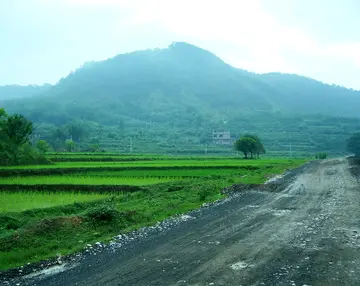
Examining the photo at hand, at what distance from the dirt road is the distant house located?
530 ft

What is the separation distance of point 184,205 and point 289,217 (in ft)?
22.2

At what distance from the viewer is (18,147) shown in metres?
53.1

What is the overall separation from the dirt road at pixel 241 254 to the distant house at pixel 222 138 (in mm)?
161492

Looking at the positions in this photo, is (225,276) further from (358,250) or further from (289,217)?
(289,217)

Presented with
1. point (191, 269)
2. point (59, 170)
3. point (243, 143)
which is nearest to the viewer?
point (191, 269)

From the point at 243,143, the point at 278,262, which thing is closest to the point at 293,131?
the point at 243,143

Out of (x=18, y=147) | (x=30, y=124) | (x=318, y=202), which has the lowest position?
(x=318, y=202)

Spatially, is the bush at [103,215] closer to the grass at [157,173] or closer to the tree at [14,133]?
the grass at [157,173]

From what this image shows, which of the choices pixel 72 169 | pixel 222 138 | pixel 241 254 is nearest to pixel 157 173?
pixel 72 169

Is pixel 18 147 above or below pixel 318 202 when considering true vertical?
above

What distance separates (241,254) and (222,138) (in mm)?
174219

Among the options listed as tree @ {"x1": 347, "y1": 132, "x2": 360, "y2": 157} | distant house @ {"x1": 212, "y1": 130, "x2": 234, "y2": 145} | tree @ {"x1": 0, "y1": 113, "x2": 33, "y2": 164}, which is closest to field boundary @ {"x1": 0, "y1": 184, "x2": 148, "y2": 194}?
tree @ {"x1": 0, "y1": 113, "x2": 33, "y2": 164}

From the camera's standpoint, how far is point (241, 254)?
12406 millimetres

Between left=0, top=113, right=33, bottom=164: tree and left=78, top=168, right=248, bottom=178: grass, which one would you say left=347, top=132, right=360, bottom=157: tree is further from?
left=0, top=113, right=33, bottom=164: tree
